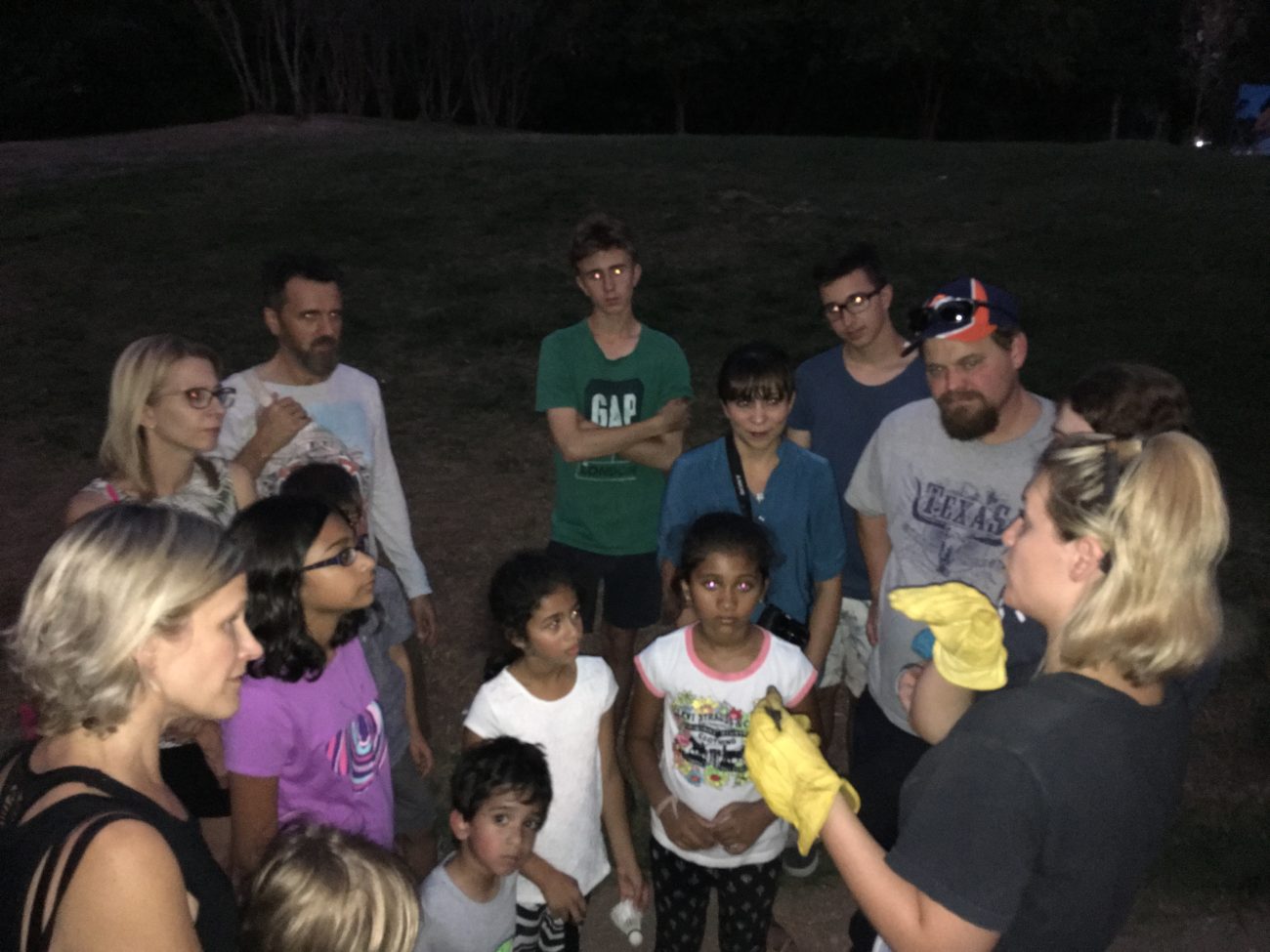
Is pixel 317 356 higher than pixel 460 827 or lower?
higher

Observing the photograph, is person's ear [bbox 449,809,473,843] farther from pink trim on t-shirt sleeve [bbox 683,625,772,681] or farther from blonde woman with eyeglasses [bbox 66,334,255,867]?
pink trim on t-shirt sleeve [bbox 683,625,772,681]

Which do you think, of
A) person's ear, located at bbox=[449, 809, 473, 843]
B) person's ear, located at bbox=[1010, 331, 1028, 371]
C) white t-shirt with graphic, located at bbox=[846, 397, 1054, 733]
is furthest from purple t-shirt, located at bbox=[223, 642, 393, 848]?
person's ear, located at bbox=[1010, 331, 1028, 371]

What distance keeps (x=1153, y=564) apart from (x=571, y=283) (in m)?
10.8

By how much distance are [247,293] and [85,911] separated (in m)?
11.2

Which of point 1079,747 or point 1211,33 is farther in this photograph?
point 1211,33

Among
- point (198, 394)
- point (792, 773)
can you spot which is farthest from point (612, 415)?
point (792, 773)

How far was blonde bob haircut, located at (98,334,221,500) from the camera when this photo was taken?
3273 millimetres

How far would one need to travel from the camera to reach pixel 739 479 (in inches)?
151

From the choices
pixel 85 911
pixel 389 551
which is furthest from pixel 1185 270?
pixel 85 911

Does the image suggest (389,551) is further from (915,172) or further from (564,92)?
(564,92)

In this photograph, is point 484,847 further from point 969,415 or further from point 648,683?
point 969,415

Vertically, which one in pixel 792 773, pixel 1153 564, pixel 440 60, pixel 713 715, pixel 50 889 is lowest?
pixel 713 715

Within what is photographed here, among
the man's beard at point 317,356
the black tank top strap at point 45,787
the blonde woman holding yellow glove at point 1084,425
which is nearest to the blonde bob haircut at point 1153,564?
the blonde woman holding yellow glove at point 1084,425

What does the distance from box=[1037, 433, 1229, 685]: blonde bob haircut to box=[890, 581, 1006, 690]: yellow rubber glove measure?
47cm
